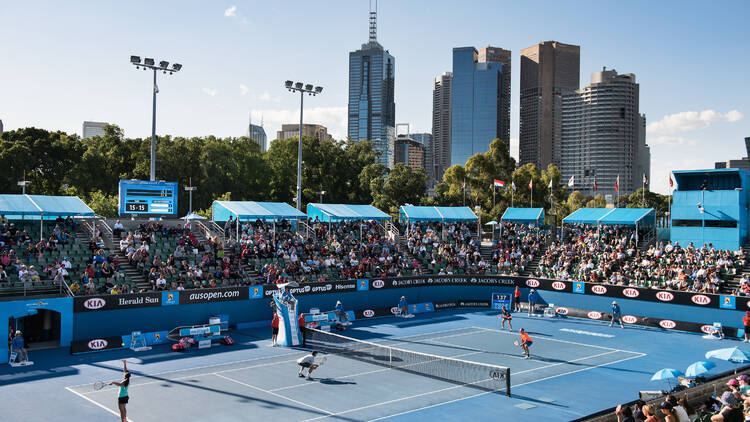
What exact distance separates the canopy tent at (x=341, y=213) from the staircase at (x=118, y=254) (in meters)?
13.9

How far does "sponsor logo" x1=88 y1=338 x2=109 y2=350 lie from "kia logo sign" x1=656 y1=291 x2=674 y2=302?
2986 cm

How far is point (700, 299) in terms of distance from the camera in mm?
34281

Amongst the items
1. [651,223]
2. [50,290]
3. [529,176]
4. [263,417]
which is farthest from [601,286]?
[529,176]

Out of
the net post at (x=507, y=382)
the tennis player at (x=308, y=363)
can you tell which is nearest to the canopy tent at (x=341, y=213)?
the tennis player at (x=308, y=363)

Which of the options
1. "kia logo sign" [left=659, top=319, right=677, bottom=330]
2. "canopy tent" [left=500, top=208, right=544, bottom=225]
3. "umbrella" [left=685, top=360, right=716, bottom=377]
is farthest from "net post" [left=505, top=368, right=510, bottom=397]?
"canopy tent" [left=500, top=208, right=544, bottom=225]

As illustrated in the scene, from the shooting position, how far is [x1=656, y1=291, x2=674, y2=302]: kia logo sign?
35.5 meters

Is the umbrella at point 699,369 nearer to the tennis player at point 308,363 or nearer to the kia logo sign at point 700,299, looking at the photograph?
the tennis player at point 308,363

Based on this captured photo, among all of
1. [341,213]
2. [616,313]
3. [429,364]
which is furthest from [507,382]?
[341,213]

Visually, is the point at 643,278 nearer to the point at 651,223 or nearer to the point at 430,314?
the point at 651,223

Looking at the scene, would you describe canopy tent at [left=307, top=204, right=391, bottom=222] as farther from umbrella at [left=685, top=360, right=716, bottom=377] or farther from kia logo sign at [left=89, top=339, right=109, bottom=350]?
umbrella at [left=685, top=360, right=716, bottom=377]

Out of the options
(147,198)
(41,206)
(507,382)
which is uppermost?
(147,198)

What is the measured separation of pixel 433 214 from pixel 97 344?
95.0ft

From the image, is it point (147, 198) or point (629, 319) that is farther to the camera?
point (629, 319)

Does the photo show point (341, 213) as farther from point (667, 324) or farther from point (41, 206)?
point (667, 324)
